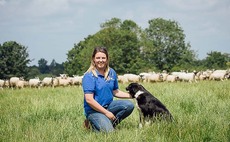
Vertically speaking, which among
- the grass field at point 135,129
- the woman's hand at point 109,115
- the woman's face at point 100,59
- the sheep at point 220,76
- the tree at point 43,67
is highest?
the tree at point 43,67

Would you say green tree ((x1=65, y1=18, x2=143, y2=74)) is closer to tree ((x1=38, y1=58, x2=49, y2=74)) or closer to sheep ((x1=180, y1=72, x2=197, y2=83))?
sheep ((x1=180, y1=72, x2=197, y2=83))

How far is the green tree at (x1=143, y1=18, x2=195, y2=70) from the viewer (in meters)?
55.9

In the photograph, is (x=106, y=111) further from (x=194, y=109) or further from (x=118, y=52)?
(x=118, y=52)

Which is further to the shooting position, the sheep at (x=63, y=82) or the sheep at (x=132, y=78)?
the sheep at (x=63, y=82)

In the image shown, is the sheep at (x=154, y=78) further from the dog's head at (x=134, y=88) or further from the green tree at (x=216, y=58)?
the green tree at (x=216, y=58)

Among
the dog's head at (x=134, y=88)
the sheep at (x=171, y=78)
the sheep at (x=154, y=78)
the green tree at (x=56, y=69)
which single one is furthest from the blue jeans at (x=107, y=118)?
the green tree at (x=56, y=69)

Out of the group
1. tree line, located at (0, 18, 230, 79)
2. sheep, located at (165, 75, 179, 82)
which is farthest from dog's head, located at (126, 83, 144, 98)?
tree line, located at (0, 18, 230, 79)

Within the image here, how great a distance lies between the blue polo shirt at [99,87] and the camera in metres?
5.65

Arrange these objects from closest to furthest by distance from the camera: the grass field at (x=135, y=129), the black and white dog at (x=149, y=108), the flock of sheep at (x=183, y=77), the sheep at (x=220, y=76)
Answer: the grass field at (x=135, y=129) → the black and white dog at (x=149, y=108) → the sheep at (x=220, y=76) → the flock of sheep at (x=183, y=77)

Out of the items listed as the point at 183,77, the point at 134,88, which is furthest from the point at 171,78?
the point at 134,88

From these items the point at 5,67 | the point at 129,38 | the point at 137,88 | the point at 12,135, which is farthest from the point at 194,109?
the point at 5,67

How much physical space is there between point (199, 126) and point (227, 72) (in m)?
23.1

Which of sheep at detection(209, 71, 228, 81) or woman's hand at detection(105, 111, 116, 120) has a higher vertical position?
sheep at detection(209, 71, 228, 81)

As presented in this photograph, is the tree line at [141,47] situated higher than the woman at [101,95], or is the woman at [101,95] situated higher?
the tree line at [141,47]
